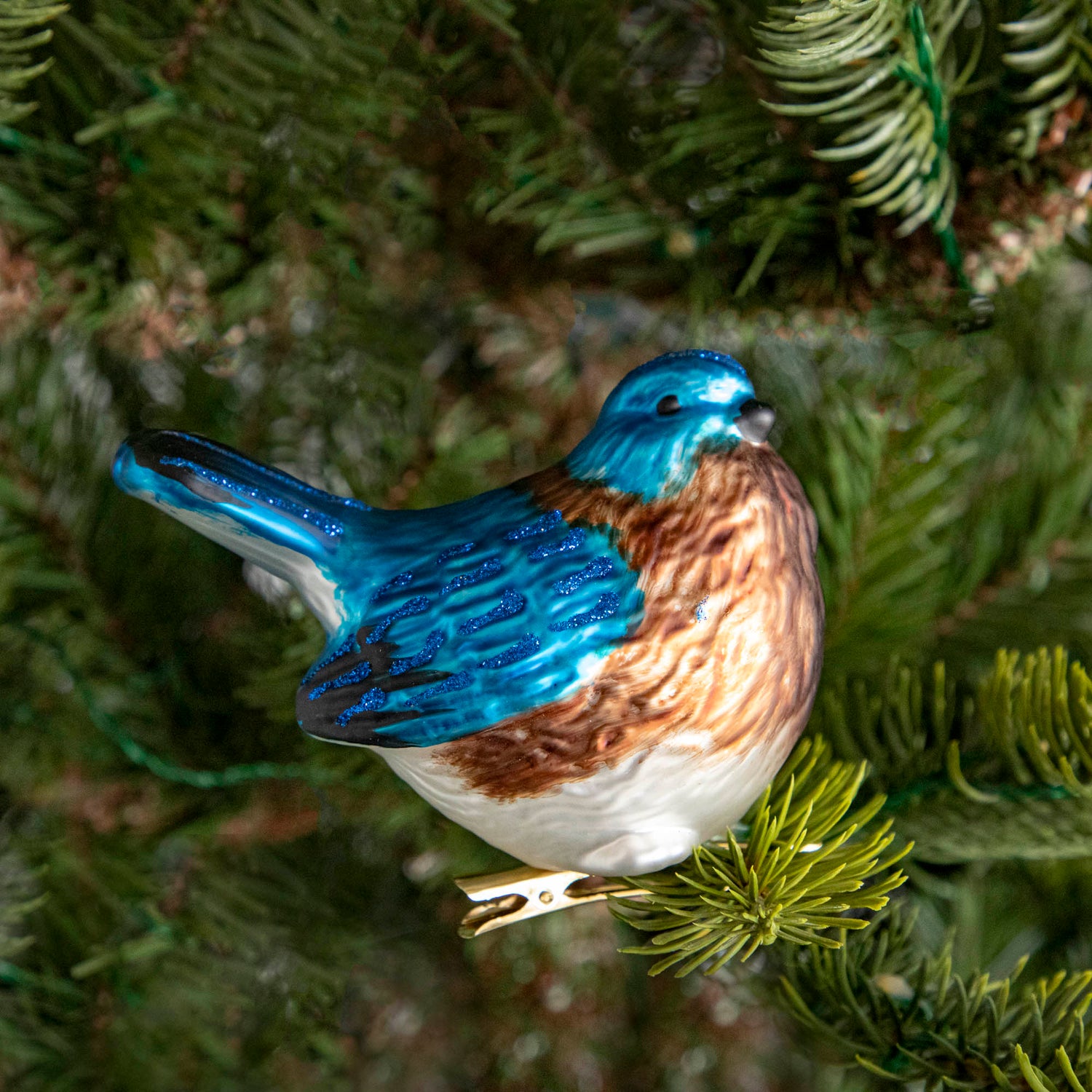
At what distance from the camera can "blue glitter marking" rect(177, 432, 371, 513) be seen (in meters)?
0.36

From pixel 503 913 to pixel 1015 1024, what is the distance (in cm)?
20

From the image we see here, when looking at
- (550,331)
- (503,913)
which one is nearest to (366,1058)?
(503,913)

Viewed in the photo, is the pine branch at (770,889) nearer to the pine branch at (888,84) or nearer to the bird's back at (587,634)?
the bird's back at (587,634)

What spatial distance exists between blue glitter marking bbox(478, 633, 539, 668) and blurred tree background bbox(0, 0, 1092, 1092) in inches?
3.7

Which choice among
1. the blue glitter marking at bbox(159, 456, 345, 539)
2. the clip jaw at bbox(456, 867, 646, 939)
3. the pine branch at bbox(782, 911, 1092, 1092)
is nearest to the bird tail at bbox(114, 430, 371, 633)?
the blue glitter marking at bbox(159, 456, 345, 539)

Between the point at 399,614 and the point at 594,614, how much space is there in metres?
0.07

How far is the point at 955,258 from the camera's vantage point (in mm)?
376

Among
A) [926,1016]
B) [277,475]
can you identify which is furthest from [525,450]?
[926,1016]

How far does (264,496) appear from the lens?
36 cm

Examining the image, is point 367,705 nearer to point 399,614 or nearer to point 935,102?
point 399,614

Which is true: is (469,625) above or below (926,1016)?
above

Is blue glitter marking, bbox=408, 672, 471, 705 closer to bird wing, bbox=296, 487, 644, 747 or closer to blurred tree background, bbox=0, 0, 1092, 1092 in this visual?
bird wing, bbox=296, 487, 644, 747

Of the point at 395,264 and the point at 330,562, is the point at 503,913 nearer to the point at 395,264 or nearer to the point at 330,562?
the point at 330,562

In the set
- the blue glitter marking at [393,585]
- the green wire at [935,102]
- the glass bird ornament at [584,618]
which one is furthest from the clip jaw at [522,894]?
the green wire at [935,102]
